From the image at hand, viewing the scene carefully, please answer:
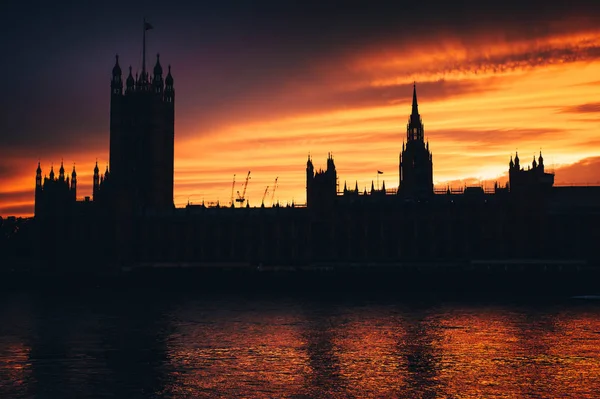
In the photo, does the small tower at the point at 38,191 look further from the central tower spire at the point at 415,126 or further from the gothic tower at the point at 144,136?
the central tower spire at the point at 415,126

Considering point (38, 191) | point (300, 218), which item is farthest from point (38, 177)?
point (300, 218)

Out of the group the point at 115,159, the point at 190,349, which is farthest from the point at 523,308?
the point at 115,159

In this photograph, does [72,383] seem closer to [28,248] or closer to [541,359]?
[541,359]

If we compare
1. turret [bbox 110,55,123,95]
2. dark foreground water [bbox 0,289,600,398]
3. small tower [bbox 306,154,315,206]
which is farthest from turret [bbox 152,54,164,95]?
dark foreground water [bbox 0,289,600,398]

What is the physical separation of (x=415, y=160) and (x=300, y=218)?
32635mm

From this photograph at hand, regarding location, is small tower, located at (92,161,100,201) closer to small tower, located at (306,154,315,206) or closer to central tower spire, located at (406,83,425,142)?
small tower, located at (306,154,315,206)

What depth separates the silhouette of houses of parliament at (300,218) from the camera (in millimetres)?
138000

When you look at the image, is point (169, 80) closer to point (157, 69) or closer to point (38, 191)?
point (157, 69)

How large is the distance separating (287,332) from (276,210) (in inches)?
3143

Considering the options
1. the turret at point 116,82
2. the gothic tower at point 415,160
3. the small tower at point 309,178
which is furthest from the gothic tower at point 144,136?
the gothic tower at point 415,160

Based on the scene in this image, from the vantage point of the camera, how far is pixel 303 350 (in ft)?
205

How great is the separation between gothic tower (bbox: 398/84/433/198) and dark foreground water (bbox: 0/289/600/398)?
216 ft

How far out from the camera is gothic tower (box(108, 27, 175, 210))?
538 feet

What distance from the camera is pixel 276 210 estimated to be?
15200 centimetres
